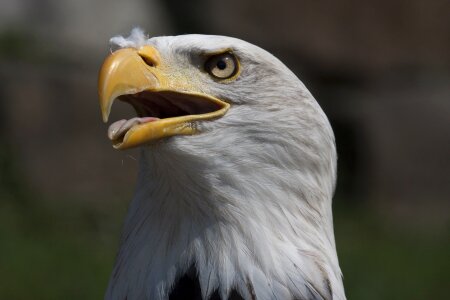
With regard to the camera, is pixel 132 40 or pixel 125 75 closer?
pixel 125 75

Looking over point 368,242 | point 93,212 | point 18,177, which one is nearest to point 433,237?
point 368,242

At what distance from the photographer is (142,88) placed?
10.3 ft

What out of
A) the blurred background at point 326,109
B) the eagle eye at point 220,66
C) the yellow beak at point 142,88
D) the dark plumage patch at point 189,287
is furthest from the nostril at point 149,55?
the blurred background at point 326,109

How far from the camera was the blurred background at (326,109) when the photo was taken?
8.18 m

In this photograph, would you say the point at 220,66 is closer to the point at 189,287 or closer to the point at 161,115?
the point at 161,115

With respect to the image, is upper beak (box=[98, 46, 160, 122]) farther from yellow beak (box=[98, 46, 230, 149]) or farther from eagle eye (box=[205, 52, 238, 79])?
eagle eye (box=[205, 52, 238, 79])

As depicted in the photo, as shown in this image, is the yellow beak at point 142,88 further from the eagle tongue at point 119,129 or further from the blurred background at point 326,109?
the blurred background at point 326,109

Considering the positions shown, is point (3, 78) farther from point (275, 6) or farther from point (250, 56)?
point (250, 56)

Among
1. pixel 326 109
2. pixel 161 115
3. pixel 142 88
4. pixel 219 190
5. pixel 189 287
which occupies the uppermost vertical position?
pixel 142 88

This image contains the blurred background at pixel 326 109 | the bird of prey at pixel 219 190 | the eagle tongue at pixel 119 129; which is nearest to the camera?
the eagle tongue at pixel 119 129

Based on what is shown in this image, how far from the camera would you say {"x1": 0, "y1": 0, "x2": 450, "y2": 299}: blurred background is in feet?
26.8

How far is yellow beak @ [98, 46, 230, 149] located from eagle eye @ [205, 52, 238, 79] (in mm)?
76

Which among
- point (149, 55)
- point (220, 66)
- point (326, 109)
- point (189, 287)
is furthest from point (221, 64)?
point (326, 109)

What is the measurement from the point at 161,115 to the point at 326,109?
6112 millimetres
